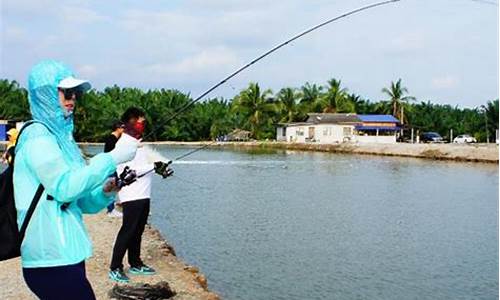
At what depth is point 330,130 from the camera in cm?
6184

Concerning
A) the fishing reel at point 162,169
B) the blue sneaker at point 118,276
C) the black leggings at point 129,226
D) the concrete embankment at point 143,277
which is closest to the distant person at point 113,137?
the black leggings at point 129,226

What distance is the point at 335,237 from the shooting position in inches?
446

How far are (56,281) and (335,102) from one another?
68.7m

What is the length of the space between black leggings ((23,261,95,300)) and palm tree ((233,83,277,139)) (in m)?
61.9

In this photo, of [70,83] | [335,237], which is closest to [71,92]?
[70,83]

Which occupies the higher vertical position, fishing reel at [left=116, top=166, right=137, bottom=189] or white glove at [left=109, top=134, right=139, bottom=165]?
white glove at [left=109, top=134, right=139, bottom=165]

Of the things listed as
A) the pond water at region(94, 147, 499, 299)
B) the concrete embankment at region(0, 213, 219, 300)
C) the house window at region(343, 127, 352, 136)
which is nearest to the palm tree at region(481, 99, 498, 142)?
the house window at region(343, 127, 352, 136)

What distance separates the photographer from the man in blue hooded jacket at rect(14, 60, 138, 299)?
7.20 feet

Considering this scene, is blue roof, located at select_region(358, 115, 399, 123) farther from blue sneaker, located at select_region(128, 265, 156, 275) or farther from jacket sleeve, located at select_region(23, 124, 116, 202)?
jacket sleeve, located at select_region(23, 124, 116, 202)

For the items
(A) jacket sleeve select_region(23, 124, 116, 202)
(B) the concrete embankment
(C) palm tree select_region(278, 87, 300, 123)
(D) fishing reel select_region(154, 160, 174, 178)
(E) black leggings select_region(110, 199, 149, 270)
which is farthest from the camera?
(C) palm tree select_region(278, 87, 300, 123)

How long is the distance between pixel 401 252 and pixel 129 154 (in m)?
8.42

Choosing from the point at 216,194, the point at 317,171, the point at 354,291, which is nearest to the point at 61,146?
the point at 354,291

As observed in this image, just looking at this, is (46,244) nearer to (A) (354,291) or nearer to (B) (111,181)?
(B) (111,181)

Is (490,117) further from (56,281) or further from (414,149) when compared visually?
(56,281)
